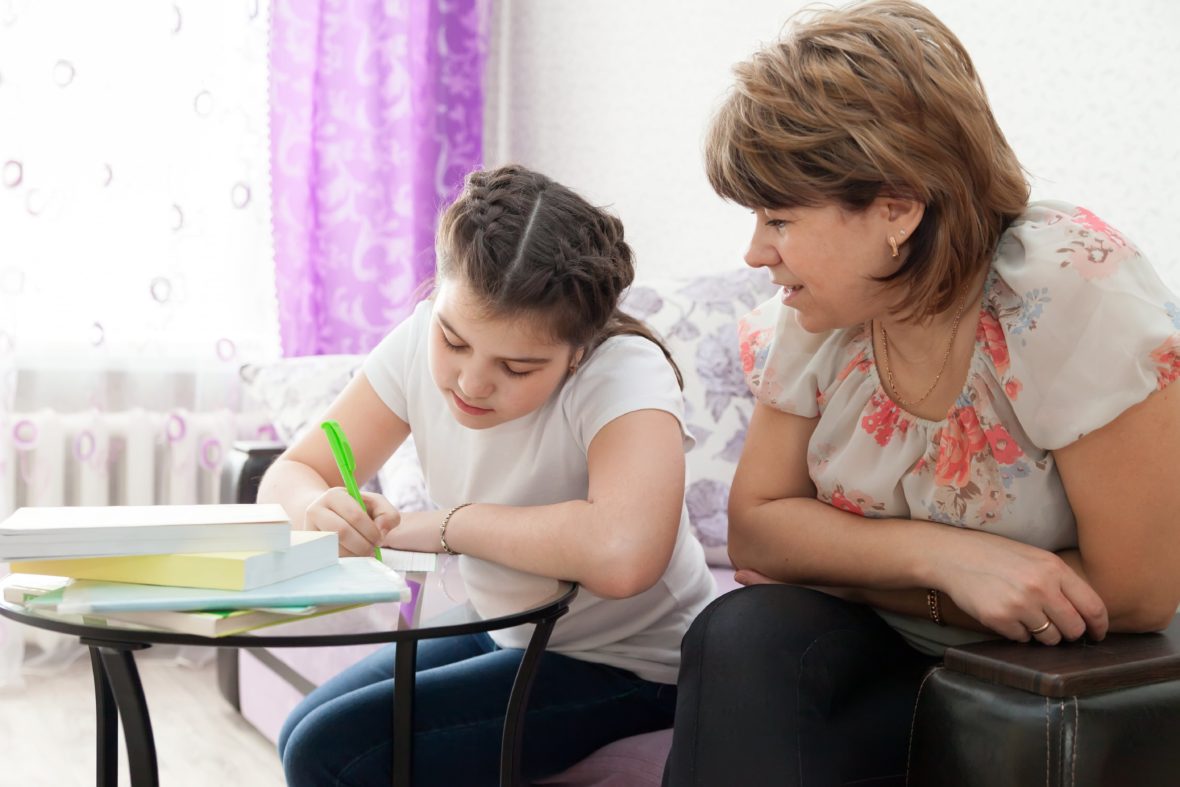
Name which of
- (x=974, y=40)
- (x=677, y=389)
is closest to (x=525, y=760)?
(x=677, y=389)

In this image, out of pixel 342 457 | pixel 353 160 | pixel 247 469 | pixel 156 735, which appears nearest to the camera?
pixel 342 457

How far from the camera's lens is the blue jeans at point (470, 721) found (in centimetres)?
111

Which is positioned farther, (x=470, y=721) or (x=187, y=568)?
(x=470, y=721)

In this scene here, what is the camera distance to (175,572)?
33.9 inches

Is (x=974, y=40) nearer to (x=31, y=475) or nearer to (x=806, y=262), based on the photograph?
(x=806, y=262)

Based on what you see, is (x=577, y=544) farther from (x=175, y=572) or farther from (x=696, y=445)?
(x=696, y=445)

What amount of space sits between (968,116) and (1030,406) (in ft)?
0.88

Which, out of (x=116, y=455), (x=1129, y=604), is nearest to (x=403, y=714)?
(x=1129, y=604)

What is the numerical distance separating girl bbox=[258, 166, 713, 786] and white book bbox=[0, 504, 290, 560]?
200 millimetres

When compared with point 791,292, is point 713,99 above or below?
above

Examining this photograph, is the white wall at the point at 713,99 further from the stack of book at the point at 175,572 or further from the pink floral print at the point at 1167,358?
the stack of book at the point at 175,572

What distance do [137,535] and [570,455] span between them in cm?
50

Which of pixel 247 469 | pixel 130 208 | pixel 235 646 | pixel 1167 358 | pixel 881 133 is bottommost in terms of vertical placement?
pixel 247 469

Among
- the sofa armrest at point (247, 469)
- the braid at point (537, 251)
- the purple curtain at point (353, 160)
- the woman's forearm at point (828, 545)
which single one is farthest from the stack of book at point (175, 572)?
the purple curtain at point (353, 160)
